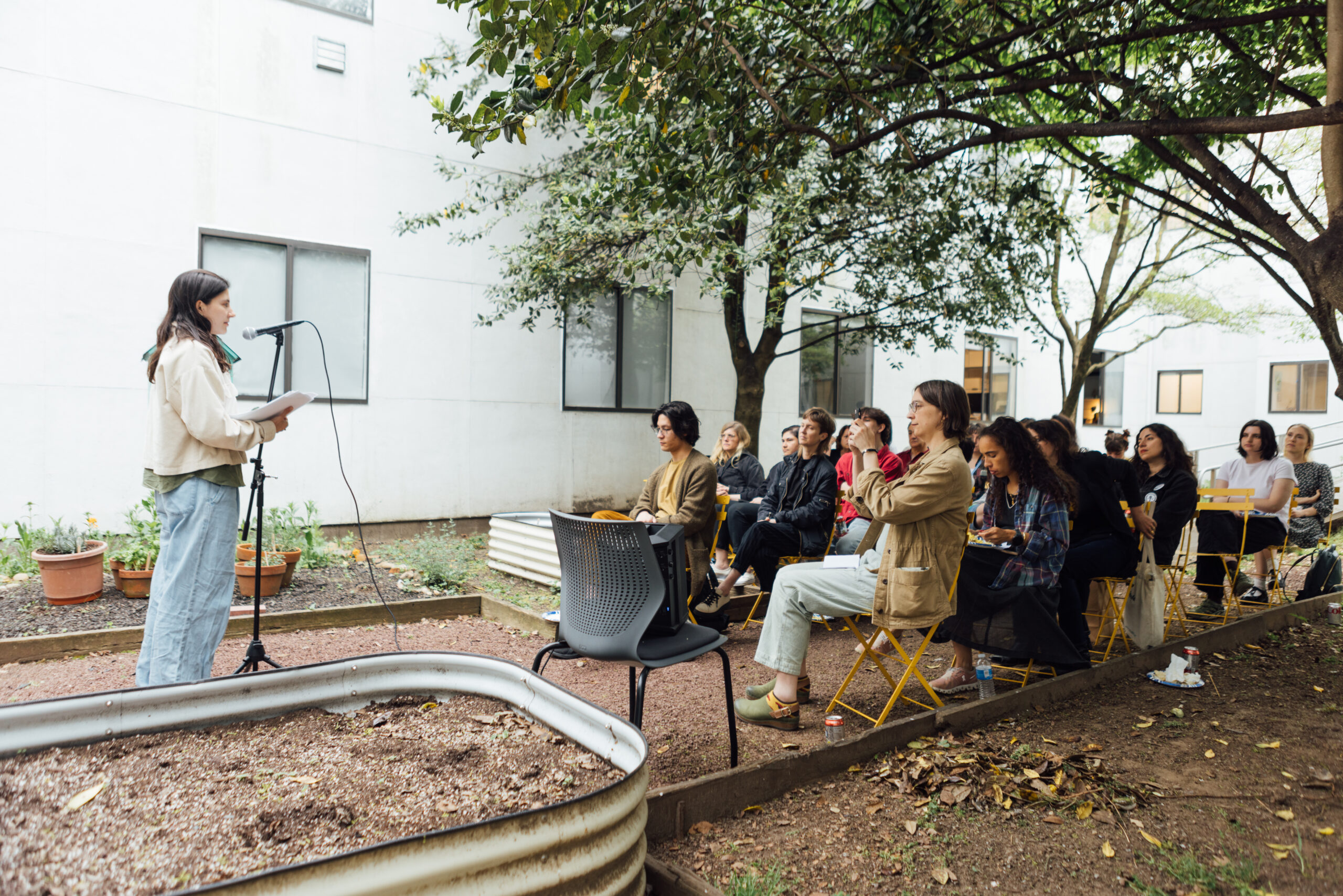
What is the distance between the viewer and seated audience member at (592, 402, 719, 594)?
5.67 metres

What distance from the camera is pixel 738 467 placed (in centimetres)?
840

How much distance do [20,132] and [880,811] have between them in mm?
9102

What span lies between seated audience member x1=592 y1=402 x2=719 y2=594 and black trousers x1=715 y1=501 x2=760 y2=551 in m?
1.34

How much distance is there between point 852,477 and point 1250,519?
340 centimetres

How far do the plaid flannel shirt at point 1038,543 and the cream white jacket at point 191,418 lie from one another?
12.4 ft

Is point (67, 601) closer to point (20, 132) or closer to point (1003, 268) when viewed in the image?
point (20, 132)

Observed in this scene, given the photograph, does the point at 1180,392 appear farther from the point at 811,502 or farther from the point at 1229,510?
the point at 811,502

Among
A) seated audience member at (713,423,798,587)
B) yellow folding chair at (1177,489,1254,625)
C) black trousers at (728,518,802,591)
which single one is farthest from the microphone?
yellow folding chair at (1177,489,1254,625)

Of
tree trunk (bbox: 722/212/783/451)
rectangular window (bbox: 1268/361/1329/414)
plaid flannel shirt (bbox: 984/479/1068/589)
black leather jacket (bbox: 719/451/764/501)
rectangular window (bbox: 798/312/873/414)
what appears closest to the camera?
plaid flannel shirt (bbox: 984/479/1068/589)

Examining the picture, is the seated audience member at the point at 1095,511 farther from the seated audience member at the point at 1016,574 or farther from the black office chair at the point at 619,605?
the black office chair at the point at 619,605

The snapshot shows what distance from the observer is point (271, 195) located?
358 inches

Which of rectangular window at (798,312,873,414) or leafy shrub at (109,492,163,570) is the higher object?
rectangular window at (798,312,873,414)

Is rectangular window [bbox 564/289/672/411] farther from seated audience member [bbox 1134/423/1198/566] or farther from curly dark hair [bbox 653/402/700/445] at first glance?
seated audience member [bbox 1134/423/1198/566]

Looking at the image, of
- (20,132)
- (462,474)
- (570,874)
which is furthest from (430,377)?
(570,874)
